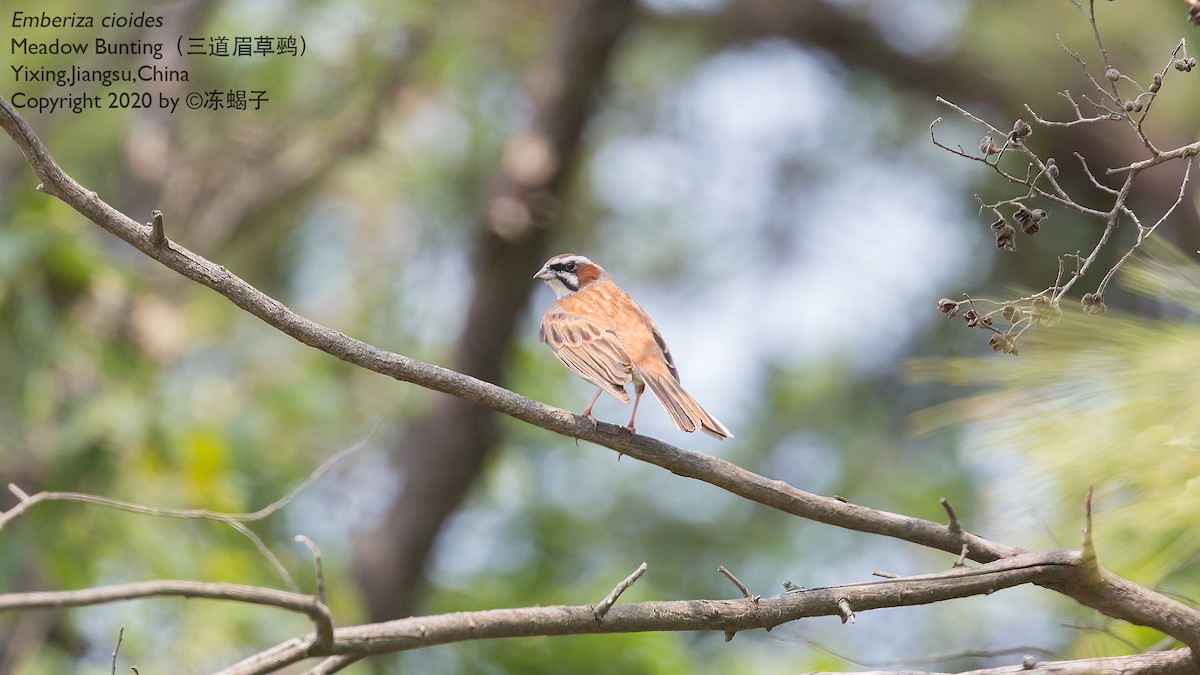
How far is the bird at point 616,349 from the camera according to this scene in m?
3.82

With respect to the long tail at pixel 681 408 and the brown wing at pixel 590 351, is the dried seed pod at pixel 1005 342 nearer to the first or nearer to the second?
the long tail at pixel 681 408

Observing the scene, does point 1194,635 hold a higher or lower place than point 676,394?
lower

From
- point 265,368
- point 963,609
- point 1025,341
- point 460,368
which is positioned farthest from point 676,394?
point 265,368

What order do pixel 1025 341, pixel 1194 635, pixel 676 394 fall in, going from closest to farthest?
pixel 1194 635 → pixel 1025 341 → pixel 676 394

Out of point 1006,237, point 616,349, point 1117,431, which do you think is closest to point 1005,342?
point 1006,237

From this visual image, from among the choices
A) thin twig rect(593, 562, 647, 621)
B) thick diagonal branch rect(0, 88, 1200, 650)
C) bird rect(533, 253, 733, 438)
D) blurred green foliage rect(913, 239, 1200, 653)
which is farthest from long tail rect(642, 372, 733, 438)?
thin twig rect(593, 562, 647, 621)

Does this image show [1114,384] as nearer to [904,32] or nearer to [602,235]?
[904,32]

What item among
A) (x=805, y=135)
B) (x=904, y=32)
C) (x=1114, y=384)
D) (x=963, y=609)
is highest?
(x=805, y=135)

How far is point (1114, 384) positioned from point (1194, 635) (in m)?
0.92

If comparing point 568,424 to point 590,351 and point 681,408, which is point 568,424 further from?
point 590,351

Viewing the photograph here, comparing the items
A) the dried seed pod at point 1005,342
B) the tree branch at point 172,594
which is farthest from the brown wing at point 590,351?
the tree branch at point 172,594

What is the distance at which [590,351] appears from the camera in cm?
426

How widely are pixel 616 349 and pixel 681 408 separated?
562 millimetres

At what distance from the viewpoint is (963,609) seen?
841 centimetres
